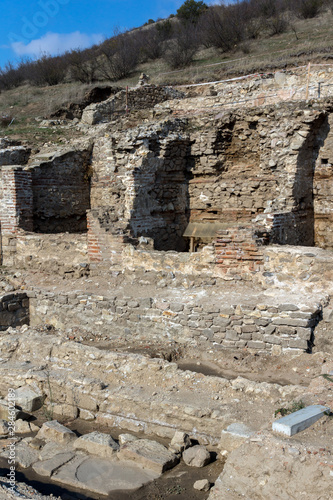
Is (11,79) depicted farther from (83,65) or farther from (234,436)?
(234,436)

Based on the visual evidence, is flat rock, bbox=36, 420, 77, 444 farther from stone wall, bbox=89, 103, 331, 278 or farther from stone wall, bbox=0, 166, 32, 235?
stone wall, bbox=0, 166, 32, 235

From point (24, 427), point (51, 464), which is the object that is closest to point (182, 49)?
point (24, 427)

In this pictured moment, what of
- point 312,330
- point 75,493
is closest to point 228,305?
point 312,330

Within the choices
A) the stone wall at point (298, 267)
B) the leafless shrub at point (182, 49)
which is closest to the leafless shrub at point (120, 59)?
the leafless shrub at point (182, 49)

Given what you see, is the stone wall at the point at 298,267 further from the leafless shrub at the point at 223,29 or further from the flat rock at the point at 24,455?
the leafless shrub at the point at 223,29

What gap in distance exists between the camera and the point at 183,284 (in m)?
7.43

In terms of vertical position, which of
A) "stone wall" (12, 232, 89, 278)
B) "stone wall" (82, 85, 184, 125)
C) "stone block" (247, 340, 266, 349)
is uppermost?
"stone wall" (82, 85, 184, 125)

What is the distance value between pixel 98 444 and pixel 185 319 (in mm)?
2846

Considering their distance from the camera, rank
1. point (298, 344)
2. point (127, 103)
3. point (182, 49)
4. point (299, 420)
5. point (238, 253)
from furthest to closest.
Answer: point (182, 49) → point (127, 103) → point (238, 253) → point (298, 344) → point (299, 420)

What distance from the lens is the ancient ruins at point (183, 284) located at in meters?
4.40

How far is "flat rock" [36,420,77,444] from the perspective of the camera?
444 cm

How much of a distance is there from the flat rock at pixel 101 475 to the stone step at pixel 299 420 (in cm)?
129

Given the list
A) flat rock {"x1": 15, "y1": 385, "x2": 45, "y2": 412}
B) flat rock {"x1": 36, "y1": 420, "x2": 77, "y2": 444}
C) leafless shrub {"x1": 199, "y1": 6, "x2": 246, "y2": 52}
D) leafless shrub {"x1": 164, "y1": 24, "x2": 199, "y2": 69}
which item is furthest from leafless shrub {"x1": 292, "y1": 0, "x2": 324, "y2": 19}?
flat rock {"x1": 36, "y1": 420, "x2": 77, "y2": 444}

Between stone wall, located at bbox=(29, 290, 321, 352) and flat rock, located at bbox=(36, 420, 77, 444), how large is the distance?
2614mm
